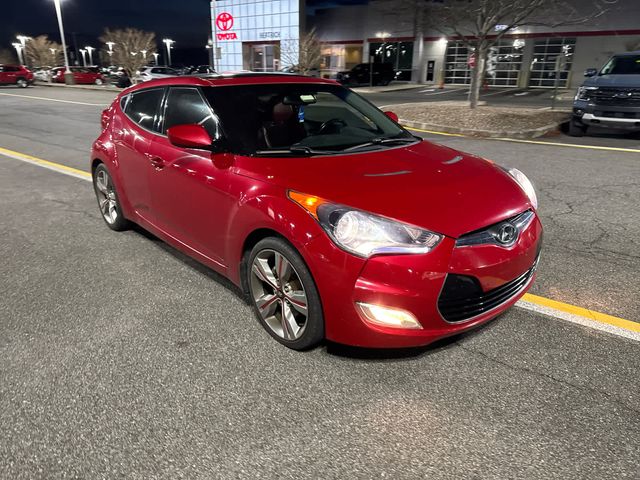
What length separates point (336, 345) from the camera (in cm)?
296

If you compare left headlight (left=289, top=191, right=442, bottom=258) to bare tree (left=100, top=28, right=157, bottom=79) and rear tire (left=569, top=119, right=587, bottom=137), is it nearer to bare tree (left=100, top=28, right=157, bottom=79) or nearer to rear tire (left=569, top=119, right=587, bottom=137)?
rear tire (left=569, top=119, right=587, bottom=137)

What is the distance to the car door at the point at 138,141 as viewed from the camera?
3.99 m

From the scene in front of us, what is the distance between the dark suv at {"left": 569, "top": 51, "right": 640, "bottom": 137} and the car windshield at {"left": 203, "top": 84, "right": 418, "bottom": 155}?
883cm

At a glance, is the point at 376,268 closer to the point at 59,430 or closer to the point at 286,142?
the point at 286,142

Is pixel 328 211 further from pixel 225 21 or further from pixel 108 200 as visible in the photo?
pixel 225 21

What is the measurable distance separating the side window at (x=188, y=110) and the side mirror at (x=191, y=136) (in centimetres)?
17

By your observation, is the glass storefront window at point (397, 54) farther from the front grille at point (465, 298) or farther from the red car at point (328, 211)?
the front grille at point (465, 298)

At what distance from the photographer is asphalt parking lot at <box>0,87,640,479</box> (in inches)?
83.1

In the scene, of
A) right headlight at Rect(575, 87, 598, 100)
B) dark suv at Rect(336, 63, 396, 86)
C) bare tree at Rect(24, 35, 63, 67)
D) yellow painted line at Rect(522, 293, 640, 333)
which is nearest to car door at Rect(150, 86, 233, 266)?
yellow painted line at Rect(522, 293, 640, 333)

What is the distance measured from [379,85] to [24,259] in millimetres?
35727

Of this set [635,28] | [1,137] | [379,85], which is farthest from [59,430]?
[635,28]

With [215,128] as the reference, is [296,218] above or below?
below

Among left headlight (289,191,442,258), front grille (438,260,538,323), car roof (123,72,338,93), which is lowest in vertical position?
front grille (438,260,538,323)

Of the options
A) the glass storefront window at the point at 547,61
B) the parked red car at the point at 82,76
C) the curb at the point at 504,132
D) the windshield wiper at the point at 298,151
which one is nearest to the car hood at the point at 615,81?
the curb at the point at 504,132
